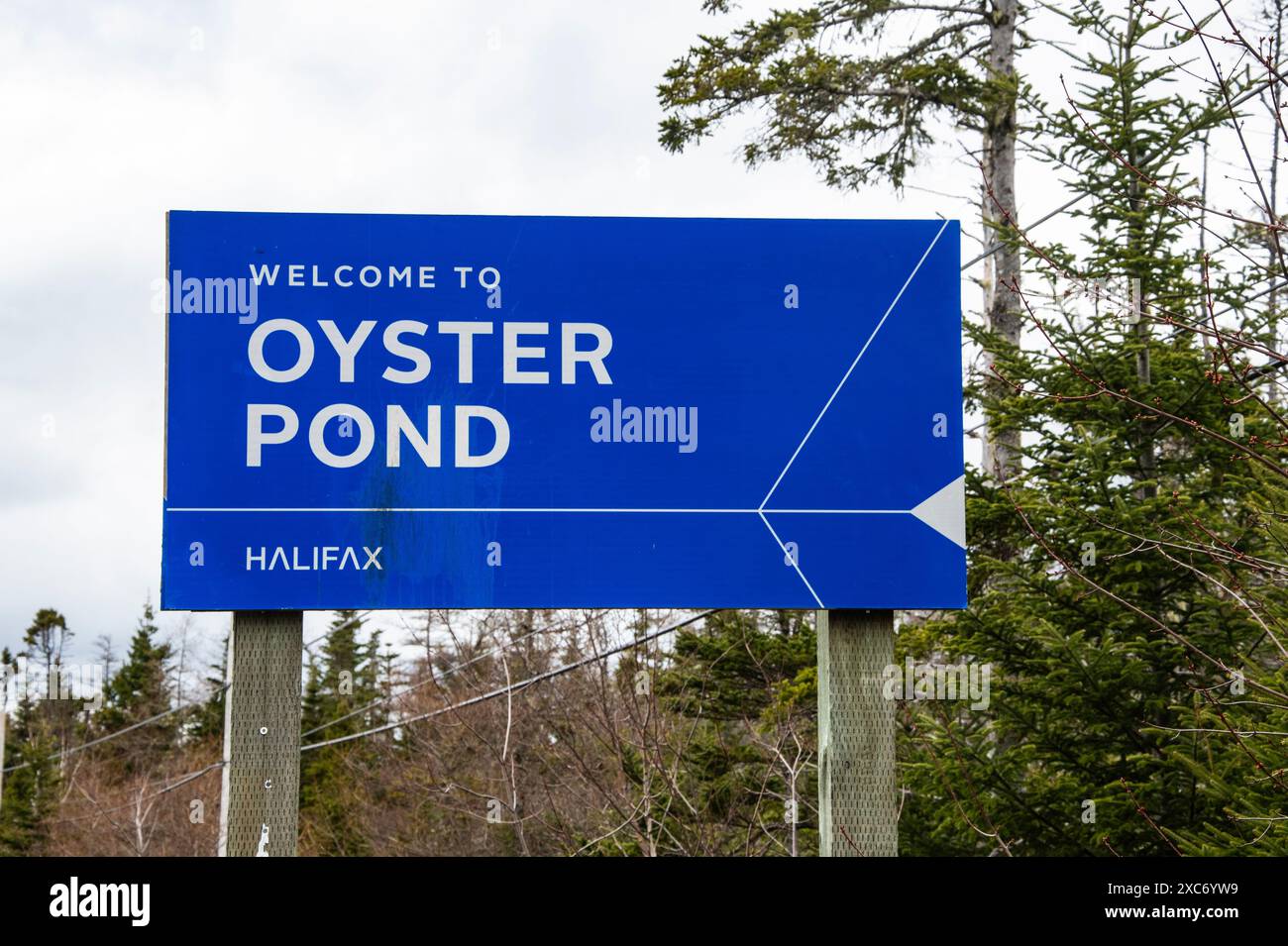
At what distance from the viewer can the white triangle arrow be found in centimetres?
413

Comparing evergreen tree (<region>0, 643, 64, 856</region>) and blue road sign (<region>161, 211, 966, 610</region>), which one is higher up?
blue road sign (<region>161, 211, 966, 610</region>)

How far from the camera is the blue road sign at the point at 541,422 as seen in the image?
13.3 ft

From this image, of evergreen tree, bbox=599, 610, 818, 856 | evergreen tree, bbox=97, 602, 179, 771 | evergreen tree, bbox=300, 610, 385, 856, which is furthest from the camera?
evergreen tree, bbox=97, 602, 179, 771

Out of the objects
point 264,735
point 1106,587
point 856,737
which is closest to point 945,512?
point 856,737

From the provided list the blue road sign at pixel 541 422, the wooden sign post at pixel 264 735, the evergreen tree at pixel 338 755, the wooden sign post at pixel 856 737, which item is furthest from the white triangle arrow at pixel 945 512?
the evergreen tree at pixel 338 755

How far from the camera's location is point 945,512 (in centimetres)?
414

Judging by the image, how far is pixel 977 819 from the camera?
7840 mm

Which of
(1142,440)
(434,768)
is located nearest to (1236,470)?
(1142,440)

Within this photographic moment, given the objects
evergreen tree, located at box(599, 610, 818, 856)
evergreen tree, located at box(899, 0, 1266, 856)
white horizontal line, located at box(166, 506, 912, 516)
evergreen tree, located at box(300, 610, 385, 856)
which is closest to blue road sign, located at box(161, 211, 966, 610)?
white horizontal line, located at box(166, 506, 912, 516)

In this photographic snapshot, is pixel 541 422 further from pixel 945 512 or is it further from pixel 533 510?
pixel 945 512

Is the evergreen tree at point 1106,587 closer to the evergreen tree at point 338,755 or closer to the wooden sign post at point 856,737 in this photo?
the wooden sign post at point 856,737

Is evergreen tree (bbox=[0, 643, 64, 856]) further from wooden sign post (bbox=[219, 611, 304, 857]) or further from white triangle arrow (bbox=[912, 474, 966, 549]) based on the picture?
white triangle arrow (bbox=[912, 474, 966, 549])

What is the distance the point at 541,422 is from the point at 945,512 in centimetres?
135

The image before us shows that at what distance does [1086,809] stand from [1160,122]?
4.62m
